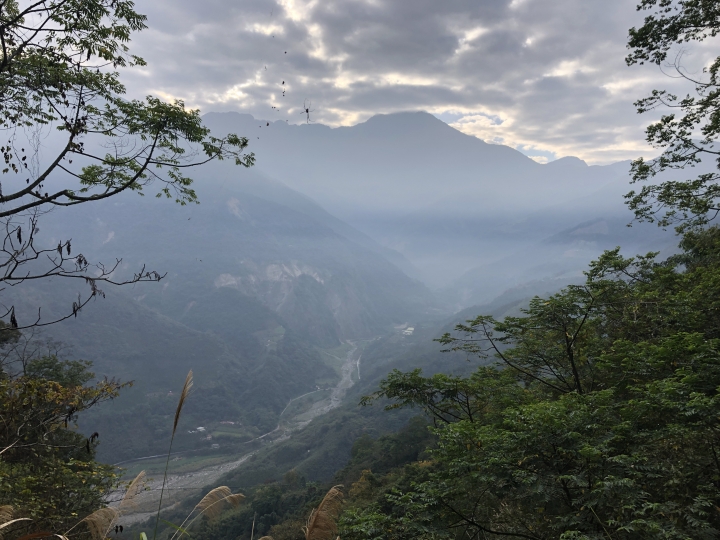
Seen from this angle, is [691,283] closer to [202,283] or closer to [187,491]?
[187,491]

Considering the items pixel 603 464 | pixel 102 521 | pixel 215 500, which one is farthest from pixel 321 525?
pixel 603 464

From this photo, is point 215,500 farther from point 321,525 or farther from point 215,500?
point 321,525

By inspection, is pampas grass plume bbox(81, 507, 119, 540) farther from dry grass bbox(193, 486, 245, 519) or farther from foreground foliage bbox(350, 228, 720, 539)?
foreground foliage bbox(350, 228, 720, 539)

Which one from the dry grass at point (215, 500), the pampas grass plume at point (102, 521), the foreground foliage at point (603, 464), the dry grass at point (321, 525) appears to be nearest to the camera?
the pampas grass plume at point (102, 521)

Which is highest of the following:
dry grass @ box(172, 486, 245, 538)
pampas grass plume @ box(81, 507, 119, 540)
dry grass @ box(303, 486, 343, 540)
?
pampas grass plume @ box(81, 507, 119, 540)

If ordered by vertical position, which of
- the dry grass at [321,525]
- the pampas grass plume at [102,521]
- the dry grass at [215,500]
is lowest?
the dry grass at [321,525]

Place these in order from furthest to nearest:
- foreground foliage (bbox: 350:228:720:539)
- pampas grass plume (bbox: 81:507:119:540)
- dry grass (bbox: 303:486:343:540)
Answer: dry grass (bbox: 303:486:343:540), foreground foliage (bbox: 350:228:720:539), pampas grass plume (bbox: 81:507:119:540)

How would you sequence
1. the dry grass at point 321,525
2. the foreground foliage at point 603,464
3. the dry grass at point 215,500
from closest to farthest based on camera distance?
the foreground foliage at point 603,464 < the dry grass at point 321,525 < the dry grass at point 215,500

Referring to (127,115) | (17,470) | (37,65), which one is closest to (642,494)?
(127,115)

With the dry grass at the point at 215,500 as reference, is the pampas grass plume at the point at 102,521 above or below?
above

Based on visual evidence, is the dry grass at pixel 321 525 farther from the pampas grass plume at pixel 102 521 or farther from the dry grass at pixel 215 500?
the pampas grass plume at pixel 102 521

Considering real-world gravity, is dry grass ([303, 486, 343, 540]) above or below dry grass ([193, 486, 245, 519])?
below

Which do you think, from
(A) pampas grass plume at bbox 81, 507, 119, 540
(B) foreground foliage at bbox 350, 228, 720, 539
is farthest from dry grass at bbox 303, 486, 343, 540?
(A) pampas grass plume at bbox 81, 507, 119, 540

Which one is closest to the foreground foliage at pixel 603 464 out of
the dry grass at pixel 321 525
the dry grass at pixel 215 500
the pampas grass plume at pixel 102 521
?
the dry grass at pixel 321 525
